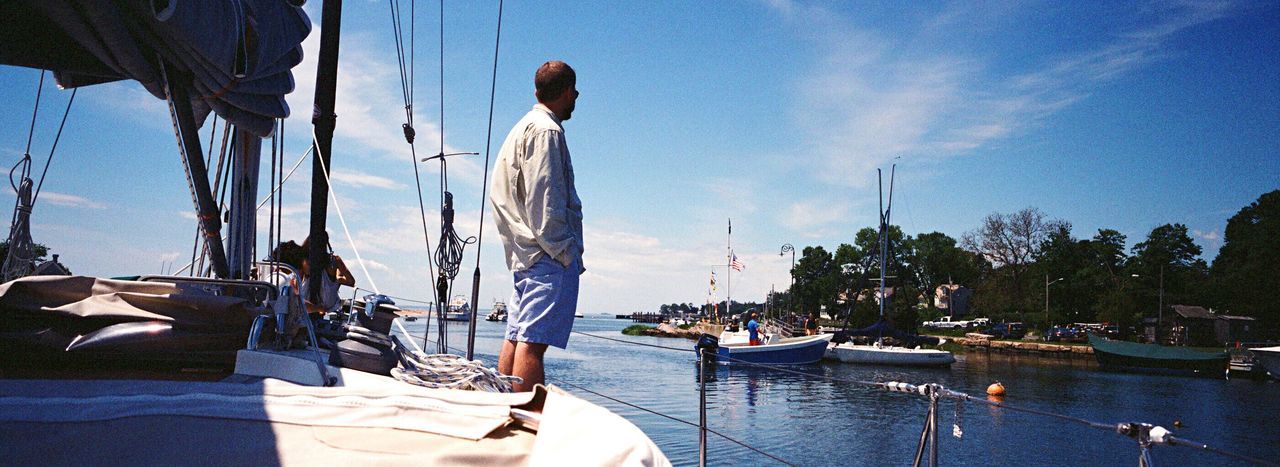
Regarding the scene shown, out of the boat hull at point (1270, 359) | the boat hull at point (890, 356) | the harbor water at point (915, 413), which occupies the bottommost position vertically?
the harbor water at point (915, 413)

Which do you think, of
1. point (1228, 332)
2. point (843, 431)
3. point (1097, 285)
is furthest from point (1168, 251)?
point (843, 431)

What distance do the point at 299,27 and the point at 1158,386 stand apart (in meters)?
30.2

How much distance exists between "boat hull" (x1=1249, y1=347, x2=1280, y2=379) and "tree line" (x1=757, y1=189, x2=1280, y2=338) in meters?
14.1

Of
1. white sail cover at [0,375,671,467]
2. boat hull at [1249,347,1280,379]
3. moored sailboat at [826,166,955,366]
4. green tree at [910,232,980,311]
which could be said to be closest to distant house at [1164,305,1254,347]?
boat hull at [1249,347,1280,379]

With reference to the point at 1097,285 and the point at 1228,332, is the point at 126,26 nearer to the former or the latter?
the point at 1228,332

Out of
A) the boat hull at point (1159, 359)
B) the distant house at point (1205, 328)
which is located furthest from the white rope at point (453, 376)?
the distant house at point (1205, 328)

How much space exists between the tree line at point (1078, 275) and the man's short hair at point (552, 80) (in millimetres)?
38624

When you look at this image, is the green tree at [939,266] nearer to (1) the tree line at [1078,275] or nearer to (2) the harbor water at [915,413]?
(1) the tree line at [1078,275]

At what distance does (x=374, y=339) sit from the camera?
2.56 meters

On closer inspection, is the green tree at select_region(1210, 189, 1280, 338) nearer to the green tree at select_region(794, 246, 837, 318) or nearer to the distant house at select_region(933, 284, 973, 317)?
the distant house at select_region(933, 284, 973, 317)

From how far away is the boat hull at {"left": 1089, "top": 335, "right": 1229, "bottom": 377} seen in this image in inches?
1166

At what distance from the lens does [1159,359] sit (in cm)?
3098

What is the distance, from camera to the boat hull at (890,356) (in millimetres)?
28797

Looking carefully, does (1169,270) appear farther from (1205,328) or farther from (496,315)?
(496,315)
